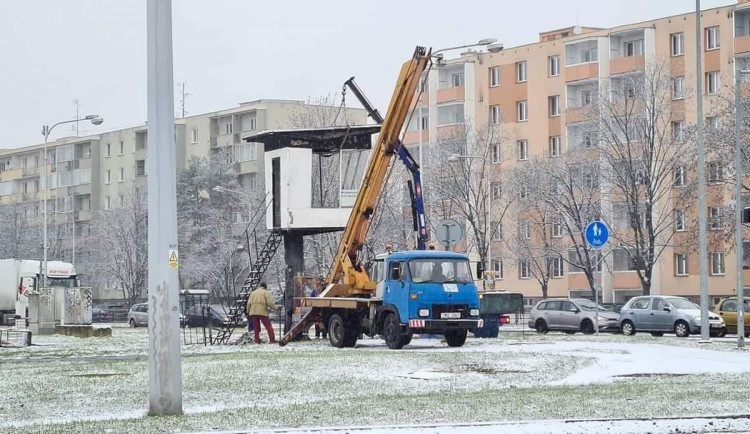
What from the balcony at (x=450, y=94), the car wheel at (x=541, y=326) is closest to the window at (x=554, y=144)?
the balcony at (x=450, y=94)

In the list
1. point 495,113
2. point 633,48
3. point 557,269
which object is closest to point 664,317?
point 557,269

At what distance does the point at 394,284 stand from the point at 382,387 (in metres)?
12.2

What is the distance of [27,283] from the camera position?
73.9 metres

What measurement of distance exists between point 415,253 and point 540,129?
6182cm

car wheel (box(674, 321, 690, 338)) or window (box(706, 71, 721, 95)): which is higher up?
window (box(706, 71, 721, 95))

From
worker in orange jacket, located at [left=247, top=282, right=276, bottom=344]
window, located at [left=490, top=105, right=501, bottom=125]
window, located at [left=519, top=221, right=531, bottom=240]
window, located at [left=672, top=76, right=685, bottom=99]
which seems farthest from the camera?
window, located at [left=490, top=105, right=501, bottom=125]

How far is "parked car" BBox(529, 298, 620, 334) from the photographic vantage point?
157 ft

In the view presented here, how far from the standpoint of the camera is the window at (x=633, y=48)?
285 feet

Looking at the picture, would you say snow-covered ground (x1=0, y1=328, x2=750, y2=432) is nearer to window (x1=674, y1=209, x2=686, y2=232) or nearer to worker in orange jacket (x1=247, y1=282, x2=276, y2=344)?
worker in orange jacket (x1=247, y1=282, x2=276, y2=344)

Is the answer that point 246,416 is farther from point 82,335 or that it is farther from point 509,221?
point 509,221

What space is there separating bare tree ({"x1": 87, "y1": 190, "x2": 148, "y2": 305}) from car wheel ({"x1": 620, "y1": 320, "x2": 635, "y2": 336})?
180 feet

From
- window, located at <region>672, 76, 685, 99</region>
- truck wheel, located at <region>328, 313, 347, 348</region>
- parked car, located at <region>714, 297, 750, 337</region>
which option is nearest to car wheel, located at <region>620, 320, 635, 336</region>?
parked car, located at <region>714, 297, 750, 337</region>

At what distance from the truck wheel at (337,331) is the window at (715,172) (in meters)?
30.0

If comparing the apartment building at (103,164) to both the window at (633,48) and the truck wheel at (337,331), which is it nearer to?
the window at (633,48)
